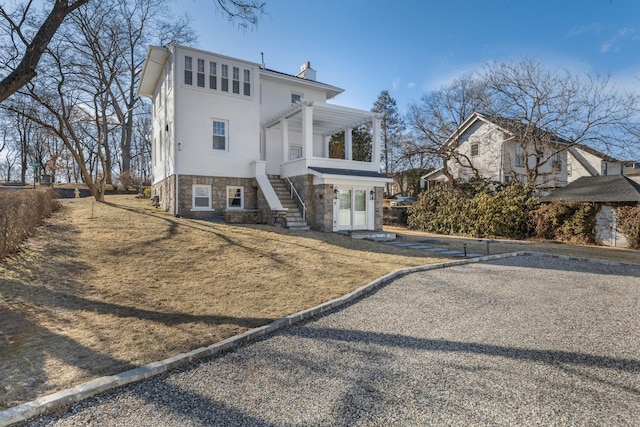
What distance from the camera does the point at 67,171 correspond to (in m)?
41.3

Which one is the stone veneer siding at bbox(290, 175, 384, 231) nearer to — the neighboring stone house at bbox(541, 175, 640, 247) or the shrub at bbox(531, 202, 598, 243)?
the shrub at bbox(531, 202, 598, 243)

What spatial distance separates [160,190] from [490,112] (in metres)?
19.9

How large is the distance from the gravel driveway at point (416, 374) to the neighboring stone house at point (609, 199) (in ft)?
33.6

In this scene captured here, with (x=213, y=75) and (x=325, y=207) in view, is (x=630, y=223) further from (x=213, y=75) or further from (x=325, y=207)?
(x=213, y=75)

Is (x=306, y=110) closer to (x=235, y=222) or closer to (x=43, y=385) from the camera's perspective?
(x=235, y=222)

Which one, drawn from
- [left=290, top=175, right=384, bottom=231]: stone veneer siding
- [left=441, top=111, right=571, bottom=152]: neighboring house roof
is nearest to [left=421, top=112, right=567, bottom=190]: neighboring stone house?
[left=441, top=111, right=571, bottom=152]: neighboring house roof

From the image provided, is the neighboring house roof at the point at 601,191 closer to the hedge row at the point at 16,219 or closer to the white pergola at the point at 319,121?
the white pergola at the point at 319,121

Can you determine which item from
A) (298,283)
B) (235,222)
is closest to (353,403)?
(298,283)

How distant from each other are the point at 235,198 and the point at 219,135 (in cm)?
287

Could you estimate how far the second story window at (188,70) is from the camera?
45.0 feet

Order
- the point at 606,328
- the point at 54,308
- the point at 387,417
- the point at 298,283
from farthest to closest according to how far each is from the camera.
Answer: the point at 298,283 → the point at 54,308 → the point at 606,328 → the point at 387,417

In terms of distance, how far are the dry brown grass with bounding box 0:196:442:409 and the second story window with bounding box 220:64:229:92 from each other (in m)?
7.03

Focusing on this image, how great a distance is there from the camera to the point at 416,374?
321cm

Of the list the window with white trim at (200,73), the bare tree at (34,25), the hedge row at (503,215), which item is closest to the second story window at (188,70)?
the window with white trim at (200,73)
